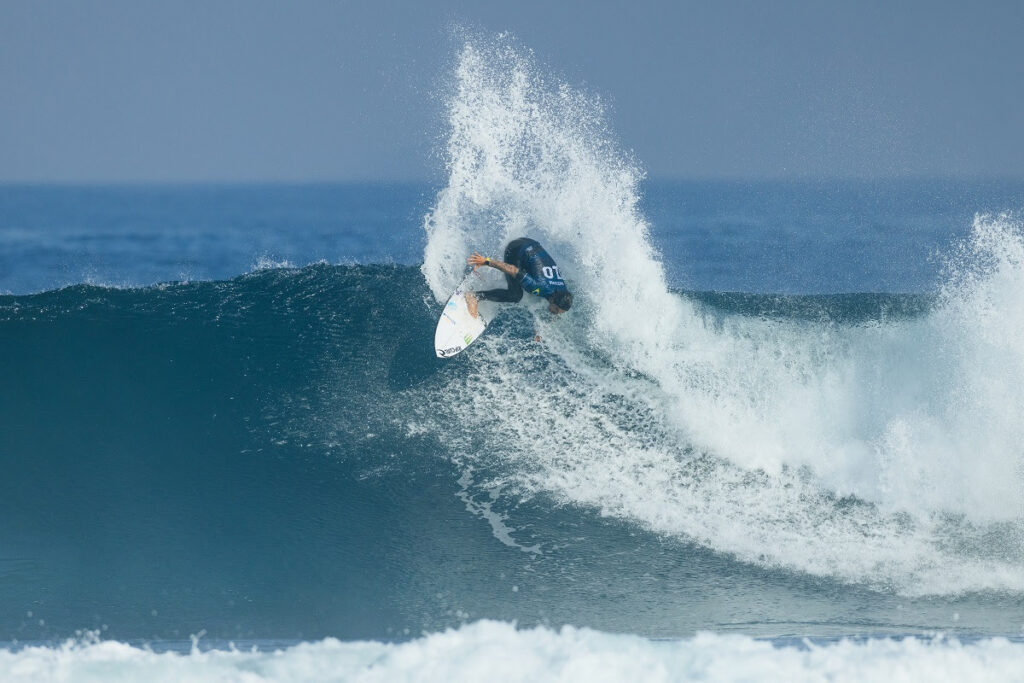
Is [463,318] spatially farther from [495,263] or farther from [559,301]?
[559,301]

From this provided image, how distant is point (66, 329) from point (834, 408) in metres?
8.87

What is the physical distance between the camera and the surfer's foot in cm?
946

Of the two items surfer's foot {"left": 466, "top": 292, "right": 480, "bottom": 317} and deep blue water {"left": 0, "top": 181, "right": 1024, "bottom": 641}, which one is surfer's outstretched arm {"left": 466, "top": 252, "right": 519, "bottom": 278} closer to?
surfer's foot {"left": 466, "top": 292, "right": 480, "bottom": 317}

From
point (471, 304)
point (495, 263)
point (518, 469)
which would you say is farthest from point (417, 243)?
point (518, 469)

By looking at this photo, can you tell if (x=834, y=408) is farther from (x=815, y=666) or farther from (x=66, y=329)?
(x=66, y=329)

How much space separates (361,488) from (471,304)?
8.01 ft

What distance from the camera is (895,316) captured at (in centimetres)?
1013

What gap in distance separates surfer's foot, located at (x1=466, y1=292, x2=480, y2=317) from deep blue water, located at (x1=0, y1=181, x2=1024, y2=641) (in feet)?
1.10

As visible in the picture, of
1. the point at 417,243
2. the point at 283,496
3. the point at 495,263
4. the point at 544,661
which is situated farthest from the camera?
the point at 417,243

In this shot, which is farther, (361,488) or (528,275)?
(528,275)

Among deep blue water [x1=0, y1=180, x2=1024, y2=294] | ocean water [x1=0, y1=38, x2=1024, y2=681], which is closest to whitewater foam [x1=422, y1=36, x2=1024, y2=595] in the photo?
ocean water [x1=0, y1=38, x2=1024, y2=681]

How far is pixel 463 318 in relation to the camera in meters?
9.41

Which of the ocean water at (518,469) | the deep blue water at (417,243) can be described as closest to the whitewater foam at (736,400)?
the ocean water at (518,469)

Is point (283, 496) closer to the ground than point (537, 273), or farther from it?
closer to the ground
